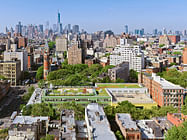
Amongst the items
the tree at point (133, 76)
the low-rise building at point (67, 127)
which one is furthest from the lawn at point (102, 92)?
the tree at point (133, 76)

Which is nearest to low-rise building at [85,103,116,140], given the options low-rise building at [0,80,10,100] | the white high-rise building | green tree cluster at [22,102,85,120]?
green tree cluster at [22,102,85,120]

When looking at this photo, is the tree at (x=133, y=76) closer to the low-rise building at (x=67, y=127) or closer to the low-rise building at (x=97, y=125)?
the low-rise building at (x=97, y=125)

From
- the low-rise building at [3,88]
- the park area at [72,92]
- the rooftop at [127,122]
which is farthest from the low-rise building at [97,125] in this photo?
the low-rise building at [3,88]

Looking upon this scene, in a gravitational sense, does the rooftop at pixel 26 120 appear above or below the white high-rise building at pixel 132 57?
below

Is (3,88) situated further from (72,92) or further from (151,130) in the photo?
(151,130)

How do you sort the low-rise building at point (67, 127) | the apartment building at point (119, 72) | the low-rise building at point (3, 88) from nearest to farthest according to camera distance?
1. the low-rise building at point (67, 127)
2. the low-rise building at point (3, 88)
3. the apartment building at point (119, 72)

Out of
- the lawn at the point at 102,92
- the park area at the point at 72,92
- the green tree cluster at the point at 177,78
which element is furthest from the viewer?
the green tree cluster at the point at 177,78

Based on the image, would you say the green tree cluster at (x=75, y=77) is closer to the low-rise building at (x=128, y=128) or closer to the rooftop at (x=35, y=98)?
the rooftop at (x=35, y=98)

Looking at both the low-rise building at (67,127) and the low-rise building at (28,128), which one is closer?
the low-rise building at (67,127)

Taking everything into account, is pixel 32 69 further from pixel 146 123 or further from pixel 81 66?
pixel 146 123

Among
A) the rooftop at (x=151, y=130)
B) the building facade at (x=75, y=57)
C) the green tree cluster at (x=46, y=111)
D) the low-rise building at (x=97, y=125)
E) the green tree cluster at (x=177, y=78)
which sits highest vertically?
the building facade at (x=75, y=57)
